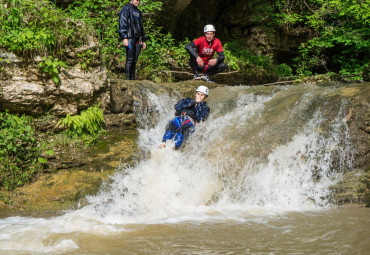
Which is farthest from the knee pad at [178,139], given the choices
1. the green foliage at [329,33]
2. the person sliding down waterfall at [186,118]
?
the green foliage at [329,33]

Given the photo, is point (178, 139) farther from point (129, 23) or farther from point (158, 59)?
point (158, 59)

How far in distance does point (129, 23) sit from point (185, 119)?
2.98 metres

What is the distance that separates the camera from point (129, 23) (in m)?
8.30

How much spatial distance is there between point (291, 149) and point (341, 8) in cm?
1024

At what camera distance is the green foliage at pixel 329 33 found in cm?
1389

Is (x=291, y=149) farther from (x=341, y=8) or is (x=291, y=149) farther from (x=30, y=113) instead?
(x=341, y=8)

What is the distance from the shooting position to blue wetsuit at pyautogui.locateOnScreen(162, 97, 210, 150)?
6.88 m

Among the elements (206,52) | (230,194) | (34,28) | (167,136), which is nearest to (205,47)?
(206,52)

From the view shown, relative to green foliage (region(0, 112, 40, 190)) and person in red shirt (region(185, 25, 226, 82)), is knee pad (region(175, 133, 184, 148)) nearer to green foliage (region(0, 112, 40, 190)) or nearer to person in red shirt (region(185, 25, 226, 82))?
green foliage (region(0, 112, 40, 190))

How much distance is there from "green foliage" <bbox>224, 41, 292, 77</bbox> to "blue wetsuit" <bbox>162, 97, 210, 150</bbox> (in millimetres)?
6652

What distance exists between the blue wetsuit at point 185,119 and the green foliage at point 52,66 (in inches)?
94.3

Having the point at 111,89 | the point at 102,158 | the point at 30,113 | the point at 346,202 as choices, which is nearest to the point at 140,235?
the point at 102,158

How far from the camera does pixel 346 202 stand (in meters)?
4.88

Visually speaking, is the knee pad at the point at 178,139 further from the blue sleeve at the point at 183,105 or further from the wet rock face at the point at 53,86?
the wet rock face at the point at 53,86
